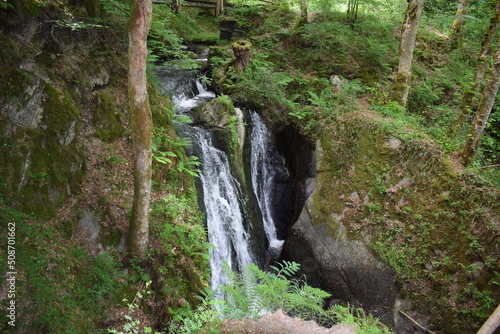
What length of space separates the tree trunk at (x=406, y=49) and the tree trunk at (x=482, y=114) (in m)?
2.71

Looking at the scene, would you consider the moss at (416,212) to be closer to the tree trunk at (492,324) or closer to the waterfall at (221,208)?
the tree trunk at (492,324)

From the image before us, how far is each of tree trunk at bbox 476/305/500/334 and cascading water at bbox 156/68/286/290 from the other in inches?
229

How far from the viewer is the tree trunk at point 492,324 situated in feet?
20.6

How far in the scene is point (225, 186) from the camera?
30.0 ft

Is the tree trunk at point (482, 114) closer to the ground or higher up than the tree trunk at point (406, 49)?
closer to the ground

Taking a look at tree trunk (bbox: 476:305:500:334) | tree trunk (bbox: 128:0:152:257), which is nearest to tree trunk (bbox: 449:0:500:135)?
tree trunk (bbox: 476:305:500:334)

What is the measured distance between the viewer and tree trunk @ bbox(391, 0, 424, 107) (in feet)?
31.6

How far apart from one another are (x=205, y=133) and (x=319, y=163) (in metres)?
4.16

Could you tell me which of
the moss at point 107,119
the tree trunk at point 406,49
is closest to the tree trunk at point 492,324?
the tree trunk at point 406,49

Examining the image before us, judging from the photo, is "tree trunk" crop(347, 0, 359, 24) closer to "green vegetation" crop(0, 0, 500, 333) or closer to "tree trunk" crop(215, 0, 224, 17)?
"green vegetation" crop(0, 0, 500, 333)

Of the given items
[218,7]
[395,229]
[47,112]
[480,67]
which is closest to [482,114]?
[480,67]

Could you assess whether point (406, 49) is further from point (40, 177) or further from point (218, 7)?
point (218, 7)

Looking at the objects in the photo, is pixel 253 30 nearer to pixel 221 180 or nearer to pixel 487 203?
A: pixel 221 180

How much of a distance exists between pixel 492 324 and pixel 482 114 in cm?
536
